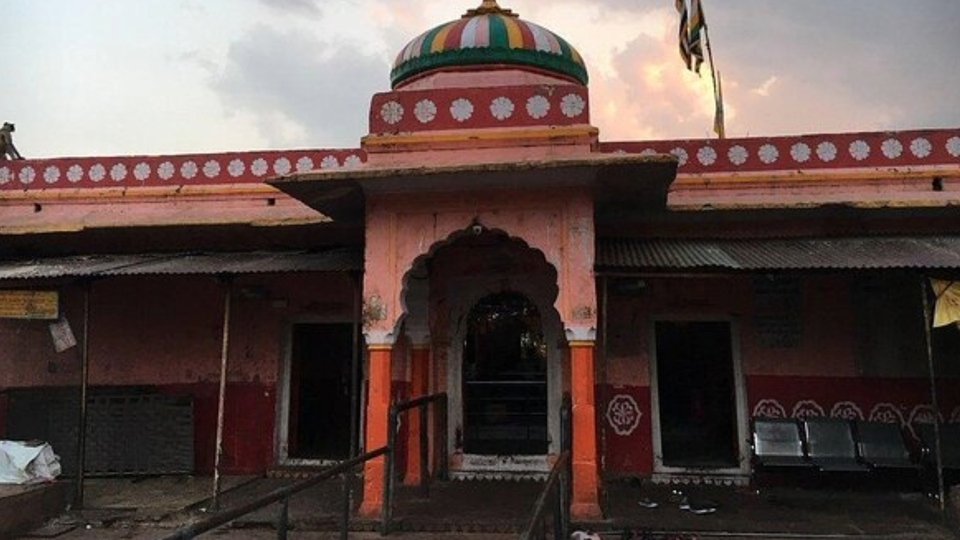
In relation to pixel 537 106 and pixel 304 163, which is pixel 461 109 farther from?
pixel 304 163

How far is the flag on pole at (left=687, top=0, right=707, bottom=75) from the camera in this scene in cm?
1109

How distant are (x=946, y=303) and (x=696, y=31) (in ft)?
19.5

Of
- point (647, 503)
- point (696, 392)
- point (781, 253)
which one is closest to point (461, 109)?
point (781, 253)

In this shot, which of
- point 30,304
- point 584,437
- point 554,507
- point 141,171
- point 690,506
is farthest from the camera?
point 141,171

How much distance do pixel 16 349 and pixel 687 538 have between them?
929cm

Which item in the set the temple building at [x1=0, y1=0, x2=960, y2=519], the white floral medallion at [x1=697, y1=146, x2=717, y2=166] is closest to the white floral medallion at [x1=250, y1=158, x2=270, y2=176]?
the temple building at [x1=0, y1=0, x2=960, y2=519]

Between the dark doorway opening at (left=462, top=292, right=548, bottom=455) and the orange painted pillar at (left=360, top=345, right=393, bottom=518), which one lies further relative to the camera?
the dark doorway opening at (left=462, top=292, right=548, bottom=455)

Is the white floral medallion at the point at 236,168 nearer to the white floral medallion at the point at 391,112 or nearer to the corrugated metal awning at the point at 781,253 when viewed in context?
the white floral medallion at the point at 391,112

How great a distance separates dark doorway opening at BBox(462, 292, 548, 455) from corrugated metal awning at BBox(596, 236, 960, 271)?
5.45 feet

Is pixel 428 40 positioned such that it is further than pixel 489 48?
Yes

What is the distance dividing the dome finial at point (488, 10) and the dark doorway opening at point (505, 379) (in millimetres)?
4037

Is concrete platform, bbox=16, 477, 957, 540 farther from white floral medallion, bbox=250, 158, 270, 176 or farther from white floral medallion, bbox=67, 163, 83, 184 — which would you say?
white floral medallion, bbox=67, 163, 83, 184

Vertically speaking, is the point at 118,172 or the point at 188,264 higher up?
the point at 118,172

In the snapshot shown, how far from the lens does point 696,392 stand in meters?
8.89
